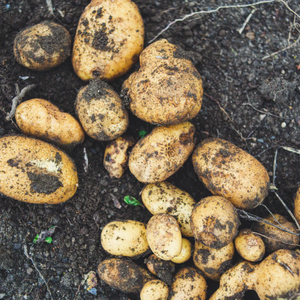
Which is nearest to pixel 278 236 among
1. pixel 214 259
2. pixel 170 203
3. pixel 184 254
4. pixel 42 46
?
pixel 214 259

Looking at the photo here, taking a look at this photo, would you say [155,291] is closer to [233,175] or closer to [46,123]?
[233,175]

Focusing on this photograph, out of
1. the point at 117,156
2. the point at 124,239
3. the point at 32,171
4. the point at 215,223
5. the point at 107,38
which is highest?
the point at 107,38

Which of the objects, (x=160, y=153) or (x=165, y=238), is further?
(x=160, y=153)

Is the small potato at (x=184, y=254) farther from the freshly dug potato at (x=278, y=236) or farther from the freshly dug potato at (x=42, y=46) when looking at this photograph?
the freshly dug potato at (x=42, y=46)

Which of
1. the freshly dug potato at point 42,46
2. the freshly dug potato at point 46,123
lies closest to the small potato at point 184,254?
the freshly dug potato at point 46,123

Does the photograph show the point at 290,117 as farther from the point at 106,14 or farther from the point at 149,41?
the point at 106,14

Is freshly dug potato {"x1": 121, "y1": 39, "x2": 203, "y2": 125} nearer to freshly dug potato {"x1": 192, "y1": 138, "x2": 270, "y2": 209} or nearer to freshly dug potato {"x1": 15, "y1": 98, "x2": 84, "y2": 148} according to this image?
freshly dug potato {"x1": 192, "y1": 138, "x2": 270, "y2": 209}
